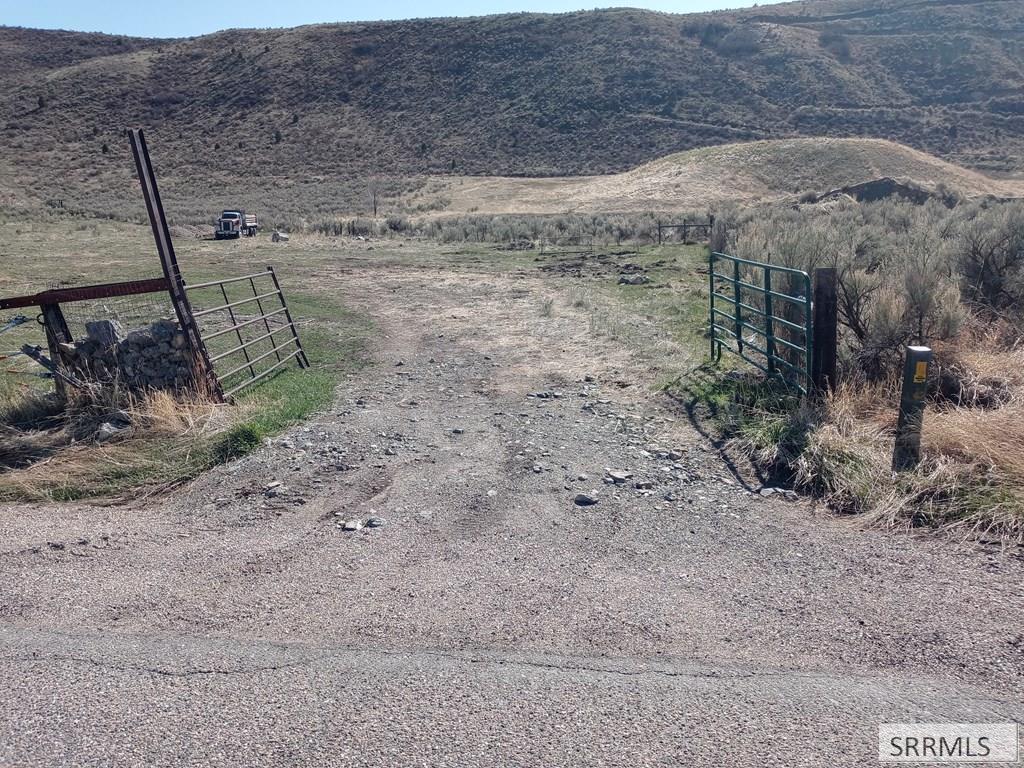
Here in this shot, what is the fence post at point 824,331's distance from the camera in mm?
7690

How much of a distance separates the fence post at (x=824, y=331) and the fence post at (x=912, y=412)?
1303 mm

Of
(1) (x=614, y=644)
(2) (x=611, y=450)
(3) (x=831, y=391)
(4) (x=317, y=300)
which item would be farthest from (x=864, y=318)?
(4) (x=317, y=300)

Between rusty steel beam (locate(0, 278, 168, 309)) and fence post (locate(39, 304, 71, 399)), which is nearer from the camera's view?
rusty steel beam (locate(0, 278, 168, 309))

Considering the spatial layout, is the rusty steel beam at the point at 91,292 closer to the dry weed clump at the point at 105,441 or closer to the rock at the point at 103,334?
the rock at the point at 103,334

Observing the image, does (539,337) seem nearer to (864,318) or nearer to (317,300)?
(864,318)

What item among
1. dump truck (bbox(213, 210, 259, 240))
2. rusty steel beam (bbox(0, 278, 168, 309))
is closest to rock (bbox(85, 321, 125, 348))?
rusty steel beam (bbox(0, 278, 168, 309))

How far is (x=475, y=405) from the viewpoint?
9.36 metres

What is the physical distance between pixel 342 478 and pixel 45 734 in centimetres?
350

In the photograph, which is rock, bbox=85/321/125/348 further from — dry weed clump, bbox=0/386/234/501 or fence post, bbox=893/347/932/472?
fence post, bbox=893/347/932/472

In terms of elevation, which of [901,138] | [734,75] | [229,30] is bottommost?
[901,138]

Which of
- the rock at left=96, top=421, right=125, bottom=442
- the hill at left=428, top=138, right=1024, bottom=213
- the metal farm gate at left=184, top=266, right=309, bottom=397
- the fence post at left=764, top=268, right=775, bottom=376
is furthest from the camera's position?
the hill at left=428, top=138, right=1024, bottom=213

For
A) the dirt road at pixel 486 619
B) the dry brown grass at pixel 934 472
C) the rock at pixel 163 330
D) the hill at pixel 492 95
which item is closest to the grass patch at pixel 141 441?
the dirt road at pixel 486 619

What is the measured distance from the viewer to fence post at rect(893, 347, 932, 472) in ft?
20.7

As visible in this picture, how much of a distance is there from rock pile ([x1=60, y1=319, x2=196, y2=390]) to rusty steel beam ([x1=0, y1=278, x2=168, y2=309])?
0.37 meters
